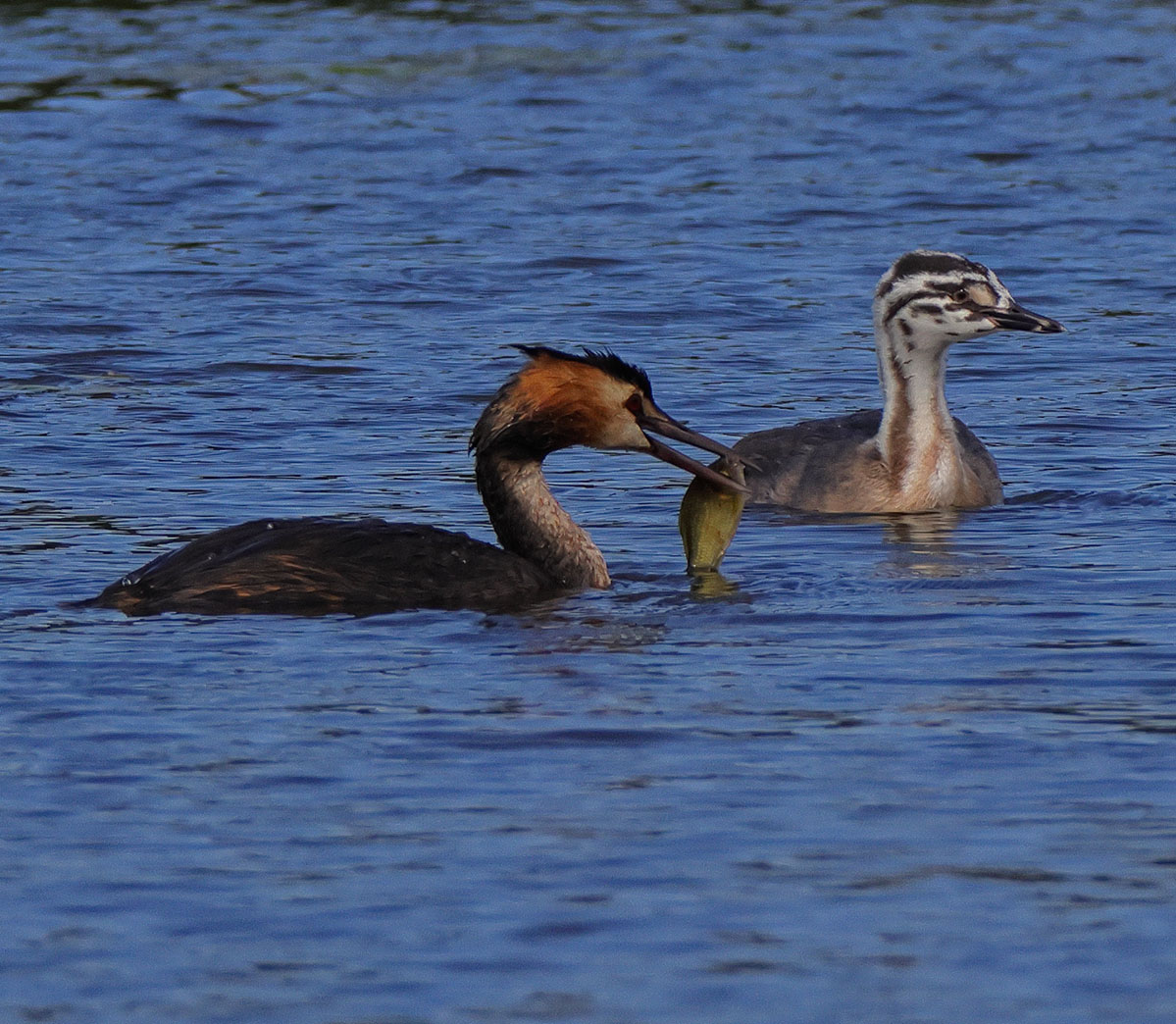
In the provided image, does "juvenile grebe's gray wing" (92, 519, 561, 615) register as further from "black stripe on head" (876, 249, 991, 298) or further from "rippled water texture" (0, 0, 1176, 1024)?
"black stripe on head" (876, 249, 991, 298)

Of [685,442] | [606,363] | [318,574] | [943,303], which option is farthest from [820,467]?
[318,574]

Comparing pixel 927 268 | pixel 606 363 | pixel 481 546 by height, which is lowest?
pixel 481 546

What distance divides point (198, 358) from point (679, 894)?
1004 cm

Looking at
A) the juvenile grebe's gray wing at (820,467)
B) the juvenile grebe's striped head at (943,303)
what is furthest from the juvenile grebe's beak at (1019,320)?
the juvenile grebe's gray wing at (820,467)

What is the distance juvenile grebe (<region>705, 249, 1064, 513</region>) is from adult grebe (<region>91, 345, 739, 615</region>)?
7.62 feet

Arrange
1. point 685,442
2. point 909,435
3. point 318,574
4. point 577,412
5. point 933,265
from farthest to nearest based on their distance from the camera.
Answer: point 933,265
point 909,435
point 685,442
point 577,412
point 318,574

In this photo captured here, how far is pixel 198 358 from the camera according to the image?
16594 millimetres

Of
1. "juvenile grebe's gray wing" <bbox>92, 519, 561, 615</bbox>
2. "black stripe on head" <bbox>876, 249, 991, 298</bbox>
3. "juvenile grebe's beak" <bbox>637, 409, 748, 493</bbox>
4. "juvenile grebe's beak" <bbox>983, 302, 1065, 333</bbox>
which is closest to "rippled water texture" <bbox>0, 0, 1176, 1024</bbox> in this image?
"juvenile grebe's gray wing" <bbox>92, 519, 561, 615</bbox>

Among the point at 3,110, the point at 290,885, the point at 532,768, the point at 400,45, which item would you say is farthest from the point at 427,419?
the point at 400,45

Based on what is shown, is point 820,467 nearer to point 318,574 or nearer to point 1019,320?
point 1019,320

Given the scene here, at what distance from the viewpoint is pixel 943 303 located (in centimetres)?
1361

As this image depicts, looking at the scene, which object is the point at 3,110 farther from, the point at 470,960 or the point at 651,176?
the point at 470,960

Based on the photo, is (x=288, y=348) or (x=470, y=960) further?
(x=288, y=348)

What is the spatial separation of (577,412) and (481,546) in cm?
66
